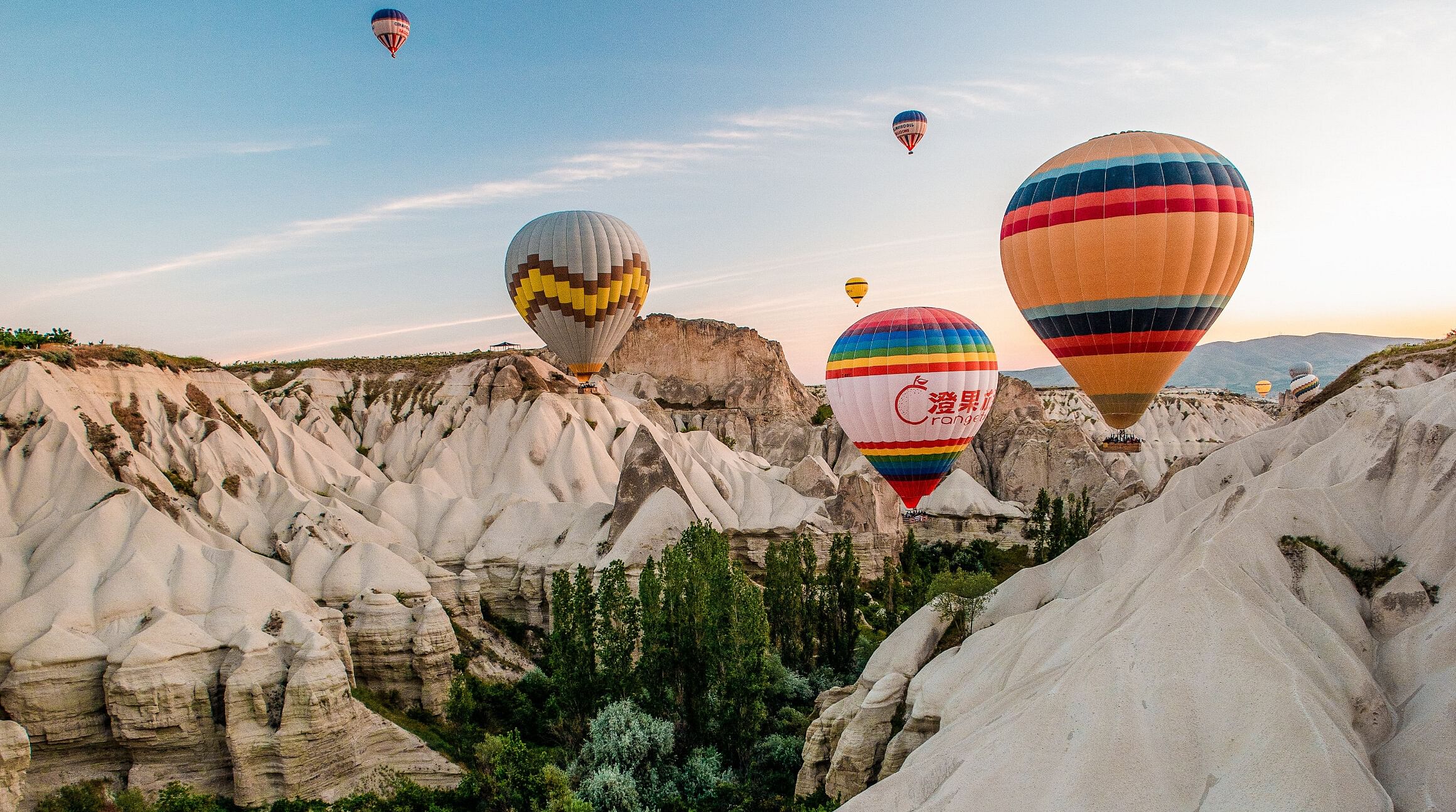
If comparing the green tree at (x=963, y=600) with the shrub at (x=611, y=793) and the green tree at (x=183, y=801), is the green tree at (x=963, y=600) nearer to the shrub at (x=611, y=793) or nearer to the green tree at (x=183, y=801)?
the shrub at (x=611, y=793)

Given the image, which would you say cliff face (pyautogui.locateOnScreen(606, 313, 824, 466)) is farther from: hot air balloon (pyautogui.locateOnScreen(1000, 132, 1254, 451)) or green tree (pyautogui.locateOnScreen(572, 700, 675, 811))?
hot air balloon (pyautogui.locateOnScreen(1000, 132, 1254, 451))

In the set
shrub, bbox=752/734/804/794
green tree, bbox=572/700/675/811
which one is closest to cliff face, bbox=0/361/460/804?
green tree, bbox=572/700/675/811

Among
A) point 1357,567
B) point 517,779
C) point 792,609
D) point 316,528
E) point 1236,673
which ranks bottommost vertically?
point 517,779

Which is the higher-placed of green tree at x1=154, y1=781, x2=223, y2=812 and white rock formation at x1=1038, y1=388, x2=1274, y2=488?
white rock formation at x1=1038, y1=388, x2=1274, y2=488

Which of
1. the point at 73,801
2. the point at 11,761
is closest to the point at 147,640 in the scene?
the point at 73,801

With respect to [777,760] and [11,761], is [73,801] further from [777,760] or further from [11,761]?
[777,760]
